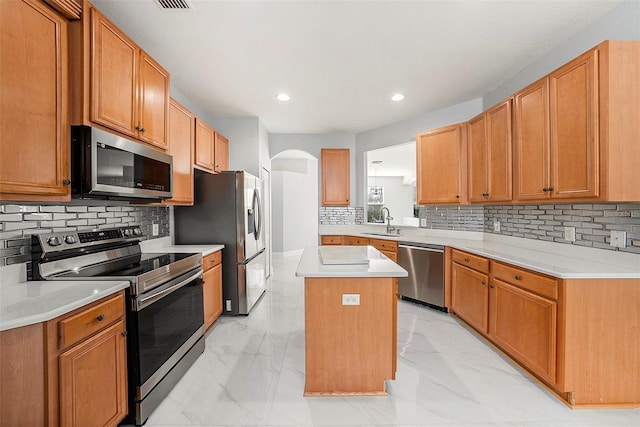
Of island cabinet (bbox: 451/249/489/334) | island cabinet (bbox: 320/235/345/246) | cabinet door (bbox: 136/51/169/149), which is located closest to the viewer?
cabinet door (bbox: 136/51/169/149)

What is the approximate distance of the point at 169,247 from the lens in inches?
121

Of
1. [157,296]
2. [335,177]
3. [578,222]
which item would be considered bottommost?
[157,296]

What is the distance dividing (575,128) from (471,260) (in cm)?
141

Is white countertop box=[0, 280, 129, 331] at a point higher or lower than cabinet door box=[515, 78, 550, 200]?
lower

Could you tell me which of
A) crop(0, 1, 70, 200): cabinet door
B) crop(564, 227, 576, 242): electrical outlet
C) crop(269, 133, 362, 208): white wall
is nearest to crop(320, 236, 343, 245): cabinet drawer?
crop(269, 133, 362, 208): white wall

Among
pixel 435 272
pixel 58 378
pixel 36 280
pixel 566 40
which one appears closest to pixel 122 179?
pixel 36 280

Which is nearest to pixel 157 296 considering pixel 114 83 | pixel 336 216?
pixel 114 83

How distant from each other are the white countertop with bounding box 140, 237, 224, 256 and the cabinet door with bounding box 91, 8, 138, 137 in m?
1.16

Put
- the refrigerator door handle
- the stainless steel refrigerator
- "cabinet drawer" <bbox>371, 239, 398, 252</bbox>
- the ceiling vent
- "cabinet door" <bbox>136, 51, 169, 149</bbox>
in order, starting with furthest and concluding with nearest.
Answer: "cabinet drawer" <bbox>371, 239, 398, 252</bbox> → the refrigerator door handle → the stainless steel refrigerator → "cabinet door" <bbox>136, 51, 169, 149</bbox> → the ceiling vent

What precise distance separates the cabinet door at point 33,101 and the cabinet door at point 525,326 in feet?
9.72

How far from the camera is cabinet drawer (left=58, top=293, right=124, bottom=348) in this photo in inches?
49.9

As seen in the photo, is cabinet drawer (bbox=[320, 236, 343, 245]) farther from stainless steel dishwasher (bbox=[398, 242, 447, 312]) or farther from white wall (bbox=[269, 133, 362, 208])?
stainless steel dishwasher (bbox=[398, 242, 447, 312])

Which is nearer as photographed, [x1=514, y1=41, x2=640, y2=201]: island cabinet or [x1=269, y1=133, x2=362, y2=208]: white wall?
[x1=514, y1=41, x2=640, y2=201]: island cabinet

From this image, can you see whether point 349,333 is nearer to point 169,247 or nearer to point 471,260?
point 471,260
